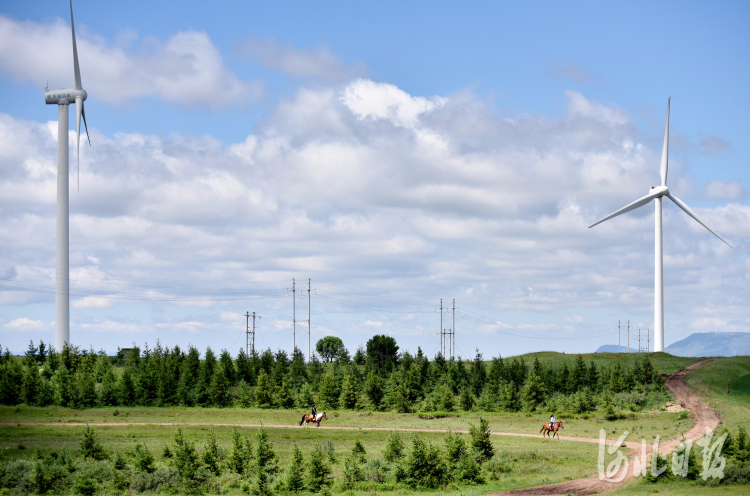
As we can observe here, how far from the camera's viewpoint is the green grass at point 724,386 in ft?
243

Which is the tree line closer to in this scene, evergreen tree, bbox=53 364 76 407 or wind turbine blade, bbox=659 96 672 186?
evergreen tree, bbox=53 364 76 407

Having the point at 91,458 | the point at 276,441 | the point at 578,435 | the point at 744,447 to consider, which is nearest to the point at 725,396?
the point at 578,435

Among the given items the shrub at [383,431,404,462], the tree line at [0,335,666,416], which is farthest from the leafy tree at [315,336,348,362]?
the shrub at [383,431,404,462]

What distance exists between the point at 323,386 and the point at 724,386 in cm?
5916

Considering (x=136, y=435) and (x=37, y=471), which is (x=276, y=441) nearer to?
(x=136, y=435)

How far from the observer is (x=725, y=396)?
88.7 meters

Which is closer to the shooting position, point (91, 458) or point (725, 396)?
point (91, 458)

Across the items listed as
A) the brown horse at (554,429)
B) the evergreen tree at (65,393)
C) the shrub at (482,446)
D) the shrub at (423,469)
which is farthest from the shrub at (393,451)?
the evergreen tree at (65,393)

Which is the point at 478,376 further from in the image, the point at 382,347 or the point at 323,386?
the point at 382,347

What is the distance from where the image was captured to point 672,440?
58938mm

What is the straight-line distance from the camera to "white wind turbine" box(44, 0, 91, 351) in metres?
114

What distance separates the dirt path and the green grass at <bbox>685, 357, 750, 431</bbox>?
1.28 meters

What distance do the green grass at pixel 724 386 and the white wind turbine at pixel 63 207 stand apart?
103 meters

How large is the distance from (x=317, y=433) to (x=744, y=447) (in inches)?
1586
